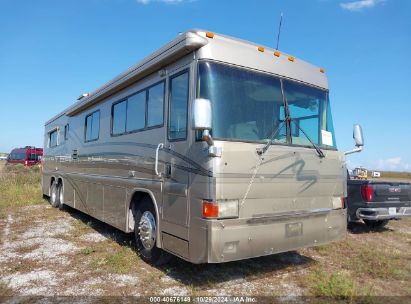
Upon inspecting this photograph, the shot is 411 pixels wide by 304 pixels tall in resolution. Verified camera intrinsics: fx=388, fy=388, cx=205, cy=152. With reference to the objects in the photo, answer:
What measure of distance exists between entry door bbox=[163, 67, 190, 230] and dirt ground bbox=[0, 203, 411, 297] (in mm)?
916

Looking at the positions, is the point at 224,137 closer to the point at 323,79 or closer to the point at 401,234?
the point at 323,79

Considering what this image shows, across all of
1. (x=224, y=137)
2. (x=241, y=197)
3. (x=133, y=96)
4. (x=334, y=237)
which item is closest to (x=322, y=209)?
(x=334, y=237)

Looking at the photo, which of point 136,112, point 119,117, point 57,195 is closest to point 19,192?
point 57,195

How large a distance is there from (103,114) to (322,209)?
16.7 ft

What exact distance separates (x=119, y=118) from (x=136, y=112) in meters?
0.92

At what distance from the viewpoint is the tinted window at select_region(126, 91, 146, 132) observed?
254 inches

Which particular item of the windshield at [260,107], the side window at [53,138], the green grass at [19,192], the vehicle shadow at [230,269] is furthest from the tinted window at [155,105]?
the side window at [53,138]

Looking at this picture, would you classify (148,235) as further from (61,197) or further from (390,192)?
(61,197)

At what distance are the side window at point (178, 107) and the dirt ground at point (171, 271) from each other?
6.61 feet

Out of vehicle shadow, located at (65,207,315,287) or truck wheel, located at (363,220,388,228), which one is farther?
truck wheel, located at (363,220,388,228)

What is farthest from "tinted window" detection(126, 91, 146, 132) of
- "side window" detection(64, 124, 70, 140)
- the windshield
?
"side window" detection(64, 124, 70, 140)

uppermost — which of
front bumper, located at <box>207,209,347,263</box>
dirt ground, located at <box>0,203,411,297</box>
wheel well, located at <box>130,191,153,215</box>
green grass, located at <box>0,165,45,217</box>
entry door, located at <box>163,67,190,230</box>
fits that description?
entry door, located at <box>163,67,190,230</box>

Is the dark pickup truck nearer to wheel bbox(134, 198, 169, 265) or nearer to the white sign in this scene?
the white sign

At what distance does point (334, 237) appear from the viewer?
5.82 meters
